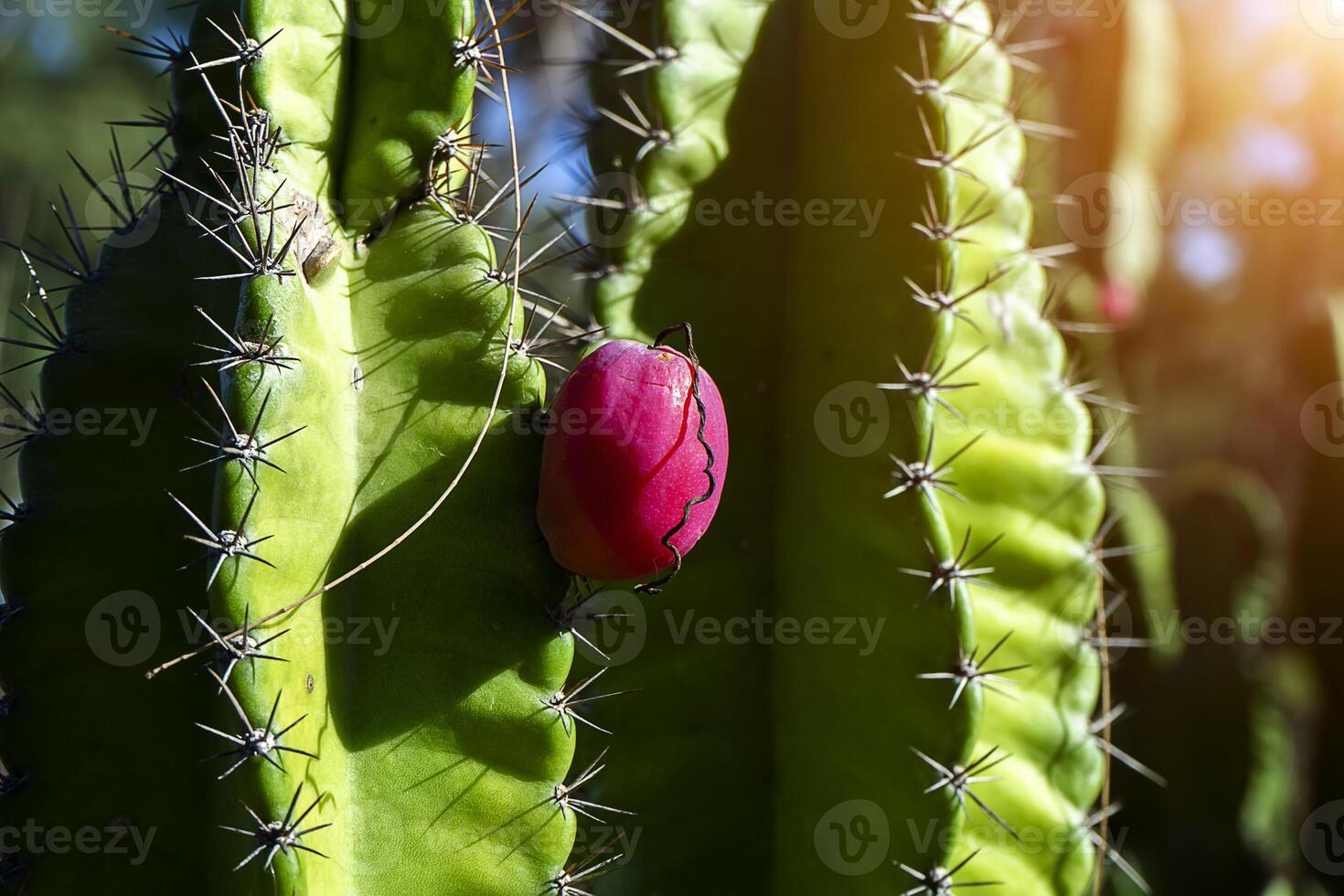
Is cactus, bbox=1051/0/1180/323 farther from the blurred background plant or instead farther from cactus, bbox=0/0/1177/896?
cactus, bbox=0/0/1177/896

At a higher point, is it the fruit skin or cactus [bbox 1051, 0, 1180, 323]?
cactus [bbox 1051, 0, 1180, 323]

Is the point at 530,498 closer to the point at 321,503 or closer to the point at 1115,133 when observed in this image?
the point at 321,503

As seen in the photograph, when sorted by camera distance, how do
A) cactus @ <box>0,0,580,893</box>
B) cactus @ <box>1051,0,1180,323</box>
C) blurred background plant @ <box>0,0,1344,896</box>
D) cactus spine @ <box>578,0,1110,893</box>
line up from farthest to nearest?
cactus @ <box>1051,0,1180,323</box>
blurred background plant @ <box>0,0,1344,896</box>
cactus spine @ <box>578,0,1110,893</box>
cactus @ <box>0,0,580,893</box>

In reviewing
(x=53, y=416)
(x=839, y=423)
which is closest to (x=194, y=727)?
(x=53, y=416)

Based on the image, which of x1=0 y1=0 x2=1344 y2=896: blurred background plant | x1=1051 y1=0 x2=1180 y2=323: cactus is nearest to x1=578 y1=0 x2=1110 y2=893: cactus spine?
x1=0 y1=0 x2=1344 y2=896: blurred background plant

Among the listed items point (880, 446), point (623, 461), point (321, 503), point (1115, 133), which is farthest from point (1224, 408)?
point (321, 503)

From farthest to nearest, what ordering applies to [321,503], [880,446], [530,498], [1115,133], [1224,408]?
1. [1224,408]
2. [1115,133]
3. [880,446]
4. [530,498]
5. [321,503]
